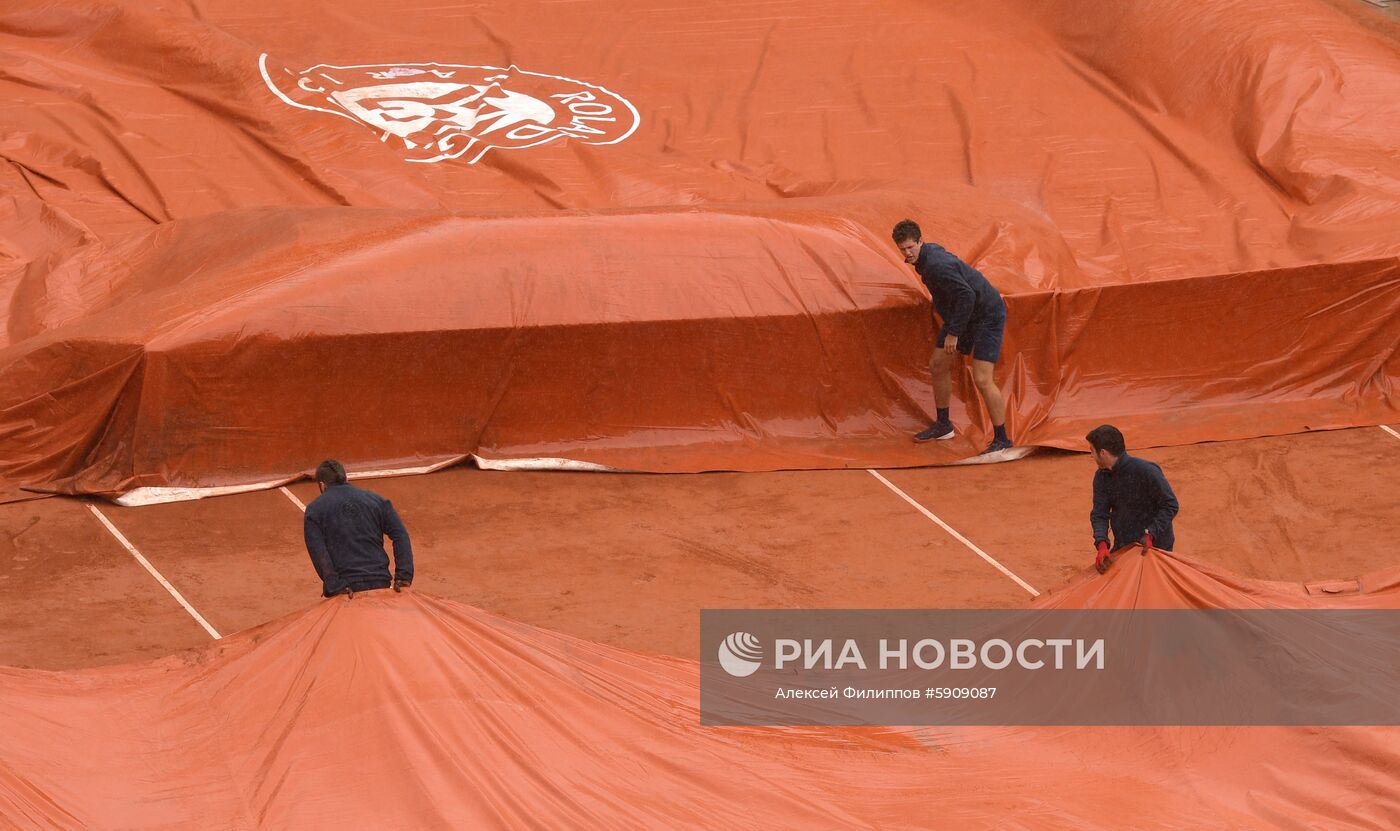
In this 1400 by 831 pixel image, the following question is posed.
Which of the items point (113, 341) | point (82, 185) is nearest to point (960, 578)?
point (113, 341)

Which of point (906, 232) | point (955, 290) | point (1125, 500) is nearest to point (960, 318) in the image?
point (955, 290)

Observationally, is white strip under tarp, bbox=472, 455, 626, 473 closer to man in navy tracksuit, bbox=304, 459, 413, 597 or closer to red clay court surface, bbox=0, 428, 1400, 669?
red clay court surface, bbox=0, 428, 1400, 669

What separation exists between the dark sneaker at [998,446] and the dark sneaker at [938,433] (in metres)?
0.21

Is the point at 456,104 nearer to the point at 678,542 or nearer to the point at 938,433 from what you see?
the point at 938,433

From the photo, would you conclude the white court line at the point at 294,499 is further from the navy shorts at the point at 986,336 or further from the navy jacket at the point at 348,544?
the navy shorts at the point at 986,336

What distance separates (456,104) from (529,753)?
22.5ft

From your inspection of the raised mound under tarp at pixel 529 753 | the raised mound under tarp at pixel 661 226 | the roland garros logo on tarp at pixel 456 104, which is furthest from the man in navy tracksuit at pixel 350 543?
the roland garros logo on tarp at pixel 456 104

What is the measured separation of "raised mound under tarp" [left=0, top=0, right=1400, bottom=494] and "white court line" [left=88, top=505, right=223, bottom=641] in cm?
26

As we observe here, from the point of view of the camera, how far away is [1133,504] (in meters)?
6.42

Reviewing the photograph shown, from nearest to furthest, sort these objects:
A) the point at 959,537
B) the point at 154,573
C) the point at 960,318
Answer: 1. the point at 154,573
2. the point at 959,537
3. the point at 960,318

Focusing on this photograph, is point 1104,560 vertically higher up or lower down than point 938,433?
higher up

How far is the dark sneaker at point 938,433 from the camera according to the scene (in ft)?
29.7

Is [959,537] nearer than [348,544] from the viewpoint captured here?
No

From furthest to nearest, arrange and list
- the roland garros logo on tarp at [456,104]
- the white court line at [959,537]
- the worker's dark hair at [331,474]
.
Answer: the roland garros logo on tarp at [456,104] < the white court line at [959,537] < the worker's dark hair at [331,474]
